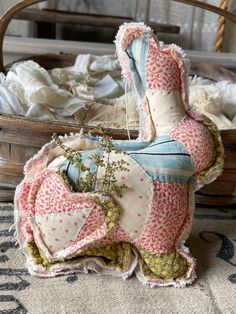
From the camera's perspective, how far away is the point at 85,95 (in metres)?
1.05

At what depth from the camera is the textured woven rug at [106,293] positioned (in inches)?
22.8

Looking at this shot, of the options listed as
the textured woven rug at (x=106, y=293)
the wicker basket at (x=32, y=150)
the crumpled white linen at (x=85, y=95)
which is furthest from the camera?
the crumpled white linen at (x=85, y=95)

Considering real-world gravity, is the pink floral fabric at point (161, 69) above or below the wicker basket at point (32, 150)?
above

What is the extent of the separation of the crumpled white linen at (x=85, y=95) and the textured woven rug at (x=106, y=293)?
0.29 meters

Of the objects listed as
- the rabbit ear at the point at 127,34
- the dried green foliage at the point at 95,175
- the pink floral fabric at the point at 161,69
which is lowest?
the dried green foliage at the point at 95,175

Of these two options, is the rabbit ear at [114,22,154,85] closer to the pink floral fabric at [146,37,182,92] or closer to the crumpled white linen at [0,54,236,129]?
the pink floral fabric at [146,37,182,92]

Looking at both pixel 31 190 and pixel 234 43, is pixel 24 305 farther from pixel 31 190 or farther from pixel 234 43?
pixel 234 43

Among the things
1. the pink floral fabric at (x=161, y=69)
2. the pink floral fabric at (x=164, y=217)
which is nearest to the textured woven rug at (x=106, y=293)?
the pink floral fabric at (x=164, y=217)

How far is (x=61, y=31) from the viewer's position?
2.00 meters

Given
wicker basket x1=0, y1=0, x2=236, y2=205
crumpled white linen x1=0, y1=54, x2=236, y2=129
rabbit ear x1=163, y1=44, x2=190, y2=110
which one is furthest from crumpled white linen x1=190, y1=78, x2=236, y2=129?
rabbit ear x1=163, y1=44, x2=190, y2=110

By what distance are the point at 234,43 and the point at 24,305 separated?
155cm

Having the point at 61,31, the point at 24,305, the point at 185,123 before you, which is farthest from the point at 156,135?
the point at 61,31

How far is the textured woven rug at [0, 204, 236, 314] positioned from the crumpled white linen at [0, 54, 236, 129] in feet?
0.96

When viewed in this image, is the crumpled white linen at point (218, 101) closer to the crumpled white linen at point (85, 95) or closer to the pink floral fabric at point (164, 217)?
the crumpled white linen at point (85, 95)
